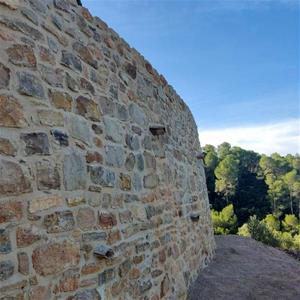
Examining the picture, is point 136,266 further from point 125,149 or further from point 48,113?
point 48,113

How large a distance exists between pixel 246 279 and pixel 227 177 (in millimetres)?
27529

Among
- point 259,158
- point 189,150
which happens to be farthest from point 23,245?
point 259,158

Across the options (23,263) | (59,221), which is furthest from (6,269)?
(59,221)

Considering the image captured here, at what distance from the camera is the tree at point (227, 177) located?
3106cm

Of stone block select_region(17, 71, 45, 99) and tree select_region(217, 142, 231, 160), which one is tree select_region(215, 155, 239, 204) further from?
stone block select_region(17, 71, 45, 99)

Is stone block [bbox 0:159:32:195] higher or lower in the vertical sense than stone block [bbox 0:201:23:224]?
higher

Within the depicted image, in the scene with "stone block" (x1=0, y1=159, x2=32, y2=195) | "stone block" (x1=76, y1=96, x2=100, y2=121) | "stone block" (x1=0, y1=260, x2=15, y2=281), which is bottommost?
"stone block" (x1=0, y1=260, x2=15, y2=281)

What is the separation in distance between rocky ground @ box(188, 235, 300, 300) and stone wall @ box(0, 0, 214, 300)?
52 centimetres

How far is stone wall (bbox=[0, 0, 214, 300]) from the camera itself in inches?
87.7

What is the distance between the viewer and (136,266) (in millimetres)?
3332

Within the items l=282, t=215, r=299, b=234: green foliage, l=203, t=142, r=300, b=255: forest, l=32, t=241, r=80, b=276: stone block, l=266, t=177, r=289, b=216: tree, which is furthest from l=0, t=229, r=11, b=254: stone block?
l=266, t=177, r=289, b=216: tree

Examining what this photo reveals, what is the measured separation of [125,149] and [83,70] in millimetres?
843

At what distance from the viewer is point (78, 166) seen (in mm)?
2729

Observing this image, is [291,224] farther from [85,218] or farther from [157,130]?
[85,218]
